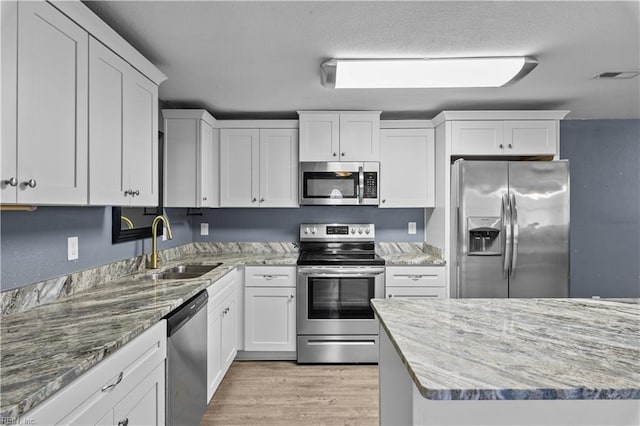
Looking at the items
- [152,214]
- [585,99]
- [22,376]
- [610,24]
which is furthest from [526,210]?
[22,376]

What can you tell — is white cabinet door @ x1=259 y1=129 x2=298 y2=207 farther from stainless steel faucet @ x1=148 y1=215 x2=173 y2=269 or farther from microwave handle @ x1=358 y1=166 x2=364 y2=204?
stainless steel faucet @ x1=148 y1=215 x2=173 y2=269

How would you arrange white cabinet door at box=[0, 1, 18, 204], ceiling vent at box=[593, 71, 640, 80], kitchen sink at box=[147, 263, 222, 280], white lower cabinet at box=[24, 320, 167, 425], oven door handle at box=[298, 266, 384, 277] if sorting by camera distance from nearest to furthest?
white lower cabinet at box=[24, 320, 167, 425] → white cabinet door at box=[0, 1, 18, 204] → ceiling vent at box=[593, 71, 640, 80] → kitchen sink at box=[147, 263, 222, 280] → oven door handle at box=[298, 266, 384, 277]

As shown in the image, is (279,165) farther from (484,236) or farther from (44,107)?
(44,107)

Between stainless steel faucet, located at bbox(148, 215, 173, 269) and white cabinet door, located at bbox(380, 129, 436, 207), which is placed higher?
white cabinet door, located at bbox(380, 129, 436, 207)

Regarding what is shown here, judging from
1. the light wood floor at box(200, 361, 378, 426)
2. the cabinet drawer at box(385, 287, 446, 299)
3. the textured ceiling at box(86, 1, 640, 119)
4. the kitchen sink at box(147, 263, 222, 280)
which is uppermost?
the textured ceiling at box(86, 1, 640, 119)

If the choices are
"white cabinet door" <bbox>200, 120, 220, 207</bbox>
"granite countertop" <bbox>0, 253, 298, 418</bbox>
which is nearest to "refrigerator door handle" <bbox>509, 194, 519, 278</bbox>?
"granite countertop" <bbox>0, 253, 298, 418</bbox>

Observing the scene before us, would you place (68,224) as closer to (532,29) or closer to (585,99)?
(532,29)

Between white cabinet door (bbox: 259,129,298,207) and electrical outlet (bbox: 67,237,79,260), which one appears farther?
white cabinet door (bbox: 259,129,298,207)

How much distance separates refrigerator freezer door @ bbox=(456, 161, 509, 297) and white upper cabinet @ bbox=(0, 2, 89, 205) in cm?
269

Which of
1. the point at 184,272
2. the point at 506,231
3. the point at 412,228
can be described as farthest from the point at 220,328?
the point at 506,231

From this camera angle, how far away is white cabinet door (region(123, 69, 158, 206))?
194 cm

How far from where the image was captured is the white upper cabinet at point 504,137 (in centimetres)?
329

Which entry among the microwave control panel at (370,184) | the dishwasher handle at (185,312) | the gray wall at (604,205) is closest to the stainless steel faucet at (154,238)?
the dishwasher handle at (185,312)

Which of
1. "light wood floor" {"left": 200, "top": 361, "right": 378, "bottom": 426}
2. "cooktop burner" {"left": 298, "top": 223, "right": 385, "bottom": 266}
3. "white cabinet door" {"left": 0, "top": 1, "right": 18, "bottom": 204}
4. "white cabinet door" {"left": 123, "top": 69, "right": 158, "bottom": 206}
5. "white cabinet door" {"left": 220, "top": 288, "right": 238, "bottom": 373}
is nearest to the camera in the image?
"white cabinet door" {"left": 0, "top": 1, "right": 18, "bottom": 204}
